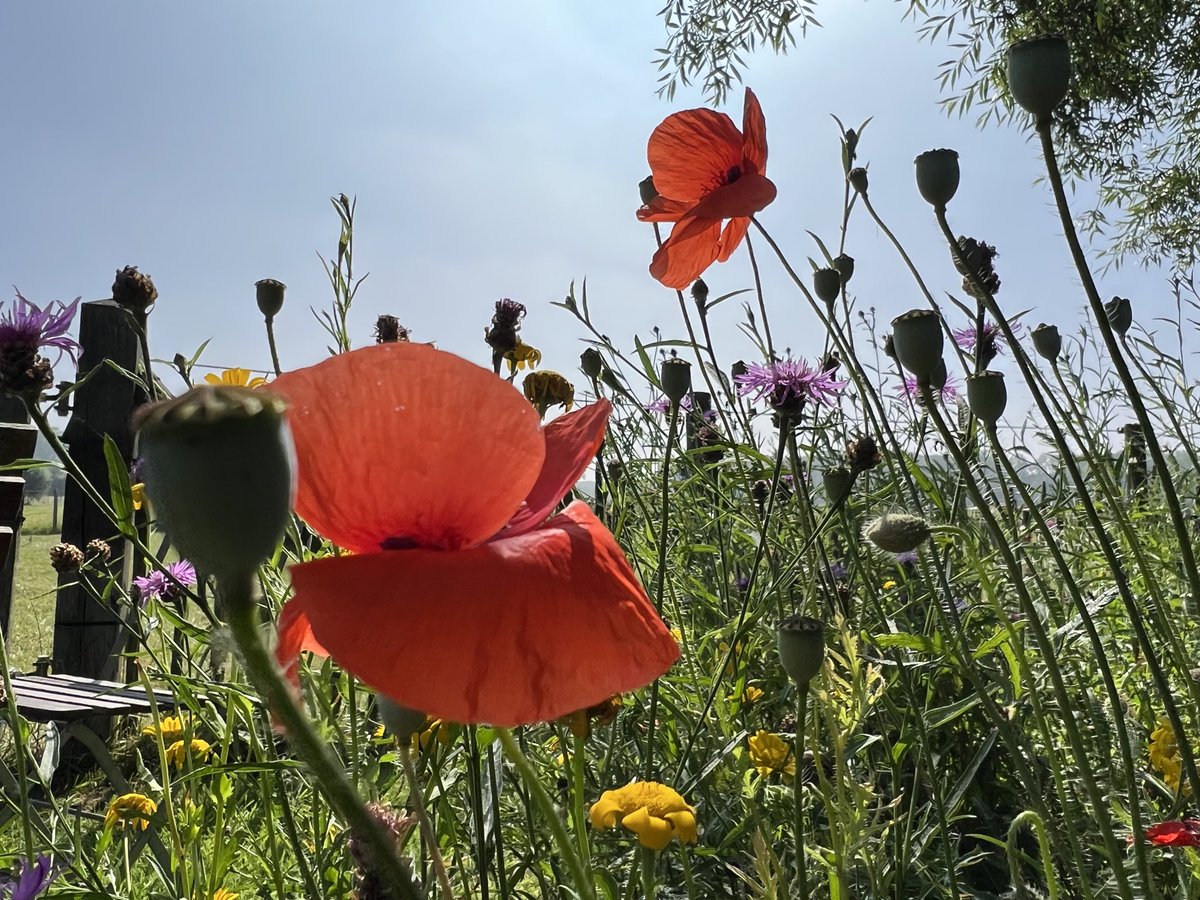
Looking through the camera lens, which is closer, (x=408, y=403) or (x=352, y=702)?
(x=408, y=403)

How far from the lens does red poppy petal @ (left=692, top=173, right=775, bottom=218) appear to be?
664 millimetres

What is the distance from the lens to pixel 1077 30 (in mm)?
5121

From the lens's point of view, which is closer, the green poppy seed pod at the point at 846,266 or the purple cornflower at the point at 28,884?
the purple cornflower at the point at 28,884

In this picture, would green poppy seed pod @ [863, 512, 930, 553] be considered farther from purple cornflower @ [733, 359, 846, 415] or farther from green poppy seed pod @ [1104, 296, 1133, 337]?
green poppy seed pod @ [1104, 296, 1133, 337]

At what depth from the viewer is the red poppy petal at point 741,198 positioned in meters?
0.66

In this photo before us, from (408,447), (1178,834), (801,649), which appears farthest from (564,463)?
(1178,834)

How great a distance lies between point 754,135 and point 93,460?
2399mm

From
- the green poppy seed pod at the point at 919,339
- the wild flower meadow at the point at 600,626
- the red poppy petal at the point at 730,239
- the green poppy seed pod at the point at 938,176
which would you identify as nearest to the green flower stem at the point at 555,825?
the wild flower meadow at the point at 600,626

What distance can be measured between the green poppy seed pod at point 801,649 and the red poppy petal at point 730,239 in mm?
364

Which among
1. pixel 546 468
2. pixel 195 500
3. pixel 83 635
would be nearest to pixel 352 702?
pixel 546 468

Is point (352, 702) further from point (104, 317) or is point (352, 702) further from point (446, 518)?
point (104, 317)

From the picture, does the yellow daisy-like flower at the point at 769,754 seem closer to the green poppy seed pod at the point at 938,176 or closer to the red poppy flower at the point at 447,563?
the green poppy seed pod at the point at 938,176

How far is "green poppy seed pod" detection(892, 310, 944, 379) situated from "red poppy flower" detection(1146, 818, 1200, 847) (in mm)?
355

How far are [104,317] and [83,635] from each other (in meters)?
0.90
